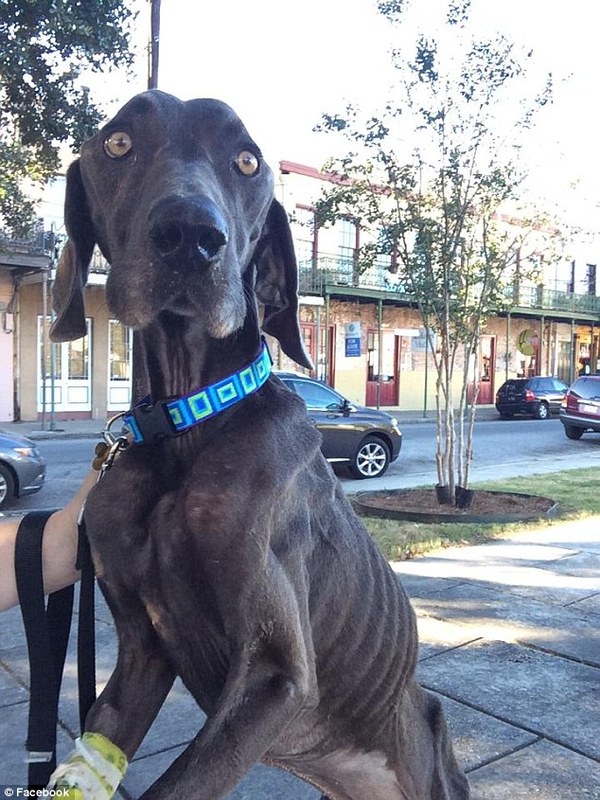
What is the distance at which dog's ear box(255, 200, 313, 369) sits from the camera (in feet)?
6.76

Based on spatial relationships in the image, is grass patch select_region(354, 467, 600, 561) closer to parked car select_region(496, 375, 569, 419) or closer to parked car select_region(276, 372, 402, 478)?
parked car select_region(276, 372, 402, 478)

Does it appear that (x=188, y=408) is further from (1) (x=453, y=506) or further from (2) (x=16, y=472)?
(2) (x=16, y=472)

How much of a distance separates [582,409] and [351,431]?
893cm

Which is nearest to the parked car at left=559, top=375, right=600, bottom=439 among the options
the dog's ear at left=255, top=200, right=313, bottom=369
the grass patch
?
the grass patch

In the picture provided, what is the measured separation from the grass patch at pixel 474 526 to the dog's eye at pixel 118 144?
194 inches

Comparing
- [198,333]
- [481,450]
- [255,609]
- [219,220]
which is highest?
[219,220]

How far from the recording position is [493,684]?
3.78 m

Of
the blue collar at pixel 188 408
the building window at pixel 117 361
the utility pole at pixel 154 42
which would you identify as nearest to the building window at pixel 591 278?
the building window at pixel 117 361

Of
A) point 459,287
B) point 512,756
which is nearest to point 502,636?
point 512,756

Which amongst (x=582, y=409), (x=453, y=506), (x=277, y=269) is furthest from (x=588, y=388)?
(x=277, y=269)

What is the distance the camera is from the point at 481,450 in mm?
16250

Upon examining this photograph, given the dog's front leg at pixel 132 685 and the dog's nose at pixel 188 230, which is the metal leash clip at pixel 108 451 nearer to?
the dog's front leg at pixel 132 685

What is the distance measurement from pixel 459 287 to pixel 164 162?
724 cm

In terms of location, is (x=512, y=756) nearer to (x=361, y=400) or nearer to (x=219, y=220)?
(x=219, y=220)
